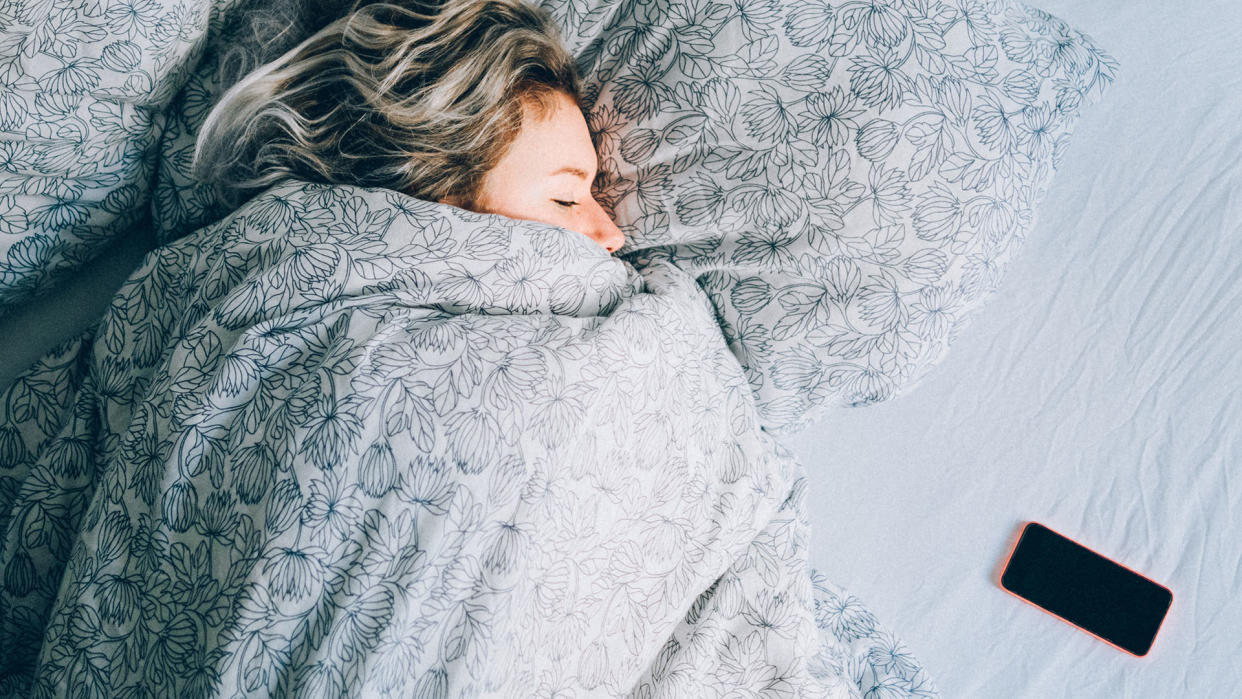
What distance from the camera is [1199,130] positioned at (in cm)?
102

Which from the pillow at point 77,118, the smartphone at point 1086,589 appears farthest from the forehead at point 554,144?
the smartphone at point 1086,589

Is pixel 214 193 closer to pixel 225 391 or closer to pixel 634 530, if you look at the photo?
pixel 225 391

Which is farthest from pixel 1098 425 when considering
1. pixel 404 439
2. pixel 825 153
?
pixel 404 439

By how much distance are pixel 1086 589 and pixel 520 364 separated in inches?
31.7

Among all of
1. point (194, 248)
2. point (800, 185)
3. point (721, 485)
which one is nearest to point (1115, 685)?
point (721, 485)

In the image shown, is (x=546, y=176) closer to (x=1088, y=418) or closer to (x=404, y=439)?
(x=404, y=439)

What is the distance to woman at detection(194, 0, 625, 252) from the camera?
0.78m

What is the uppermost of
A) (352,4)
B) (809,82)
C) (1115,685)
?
(809,82)

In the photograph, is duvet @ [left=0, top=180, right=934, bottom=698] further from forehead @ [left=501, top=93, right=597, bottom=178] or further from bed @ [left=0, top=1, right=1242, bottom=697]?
bed @ [left=0, top=1, right=1242, bottom=697]

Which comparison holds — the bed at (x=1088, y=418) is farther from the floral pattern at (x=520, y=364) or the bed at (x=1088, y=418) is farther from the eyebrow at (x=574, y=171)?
the eyebrow at (x=574, y=171)

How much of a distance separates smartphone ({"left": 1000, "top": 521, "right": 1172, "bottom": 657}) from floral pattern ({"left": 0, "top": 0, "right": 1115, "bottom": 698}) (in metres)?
0.23

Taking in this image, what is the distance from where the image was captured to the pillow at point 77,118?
74cm

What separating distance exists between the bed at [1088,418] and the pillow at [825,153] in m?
0.15

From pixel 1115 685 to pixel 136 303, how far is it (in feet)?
4.01
